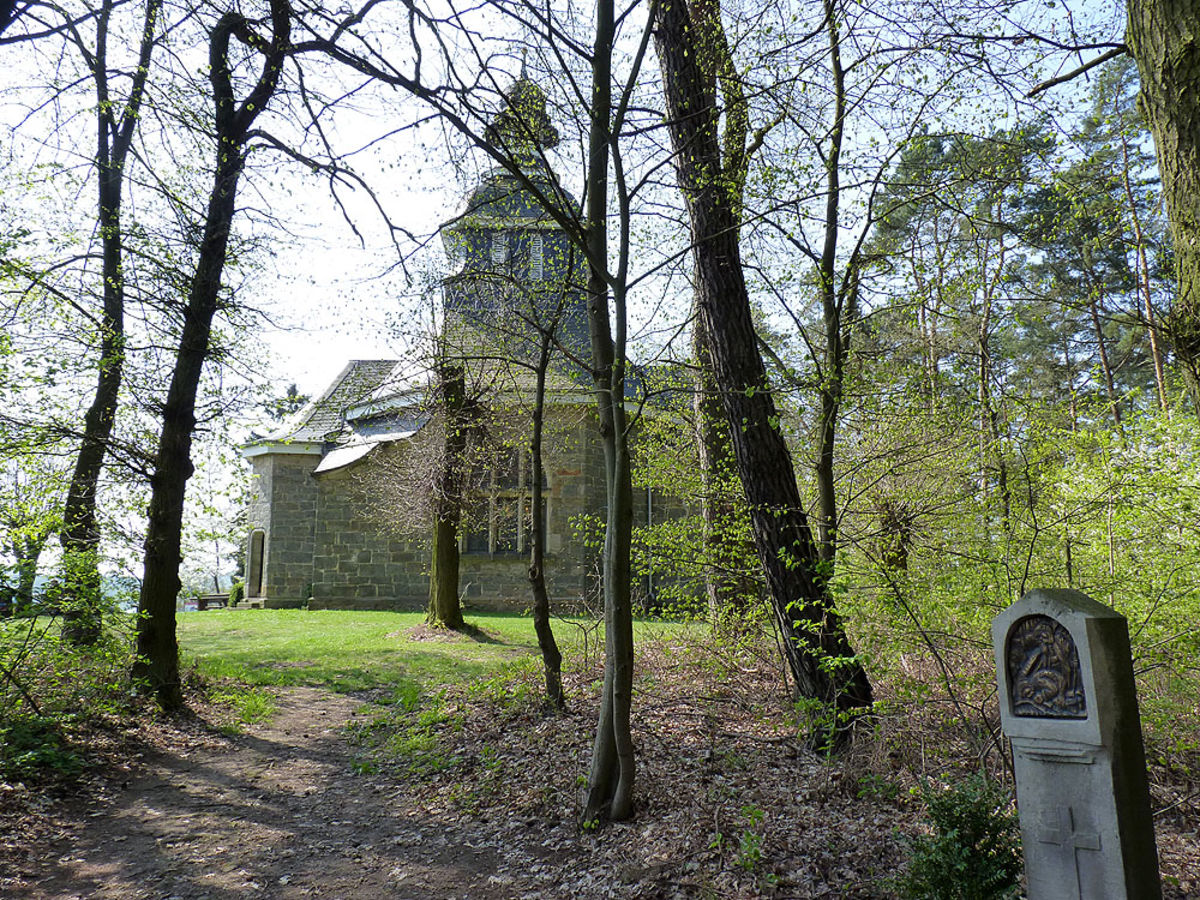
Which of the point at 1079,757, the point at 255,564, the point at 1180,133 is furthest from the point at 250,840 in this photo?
the point at 255,564

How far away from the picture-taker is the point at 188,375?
7.73 meters

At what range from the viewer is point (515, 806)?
536cm

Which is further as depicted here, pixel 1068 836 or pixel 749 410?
pixel 749 410

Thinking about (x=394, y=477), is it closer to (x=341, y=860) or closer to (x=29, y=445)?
(x=29, y=445)

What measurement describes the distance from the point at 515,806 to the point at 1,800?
3132mm

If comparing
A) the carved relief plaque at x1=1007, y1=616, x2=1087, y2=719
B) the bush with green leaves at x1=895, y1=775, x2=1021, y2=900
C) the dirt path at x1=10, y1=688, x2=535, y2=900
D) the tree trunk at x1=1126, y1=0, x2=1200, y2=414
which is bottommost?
the dirt path at x1=10, y1=688, x2=535, y2=900

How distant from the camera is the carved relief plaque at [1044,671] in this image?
306cm

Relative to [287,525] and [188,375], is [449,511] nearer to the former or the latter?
[188,375]

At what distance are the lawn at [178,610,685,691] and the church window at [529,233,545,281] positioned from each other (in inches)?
135

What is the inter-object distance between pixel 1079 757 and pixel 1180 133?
2.43 m

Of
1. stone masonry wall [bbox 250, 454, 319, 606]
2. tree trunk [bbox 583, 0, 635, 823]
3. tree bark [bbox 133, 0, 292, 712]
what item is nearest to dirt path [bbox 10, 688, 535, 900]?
tree trunk [bbox 583, 0, 635, 823]

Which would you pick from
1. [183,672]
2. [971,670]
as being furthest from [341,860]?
[183,672]

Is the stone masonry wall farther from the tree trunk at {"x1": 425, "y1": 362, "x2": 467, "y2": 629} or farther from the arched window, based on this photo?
the tree trunk at {"x1": 425, "y1": 362, "x2": 467, "y2": 629}

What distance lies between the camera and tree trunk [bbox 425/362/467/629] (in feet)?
38.5
